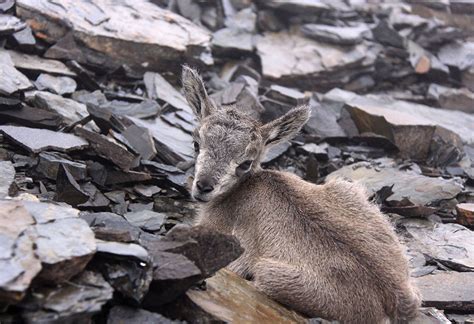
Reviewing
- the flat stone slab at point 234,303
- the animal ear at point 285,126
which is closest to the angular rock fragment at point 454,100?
the animal ear at point 285,126

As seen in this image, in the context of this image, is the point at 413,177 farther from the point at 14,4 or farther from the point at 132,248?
the point at 14,4

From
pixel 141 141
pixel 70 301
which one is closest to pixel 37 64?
pixel 141 141

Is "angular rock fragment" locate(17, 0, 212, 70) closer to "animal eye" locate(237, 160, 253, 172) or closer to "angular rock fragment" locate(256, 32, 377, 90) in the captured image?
"angular rock fragment" locate(256, 32, 377, 90)

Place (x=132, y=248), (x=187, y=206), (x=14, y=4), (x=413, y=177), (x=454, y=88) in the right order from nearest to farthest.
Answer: (x=132, y=248)
(x=187, y=206)
(x=413, y=177)
(x=14, y=4)
(x=454, y=88)

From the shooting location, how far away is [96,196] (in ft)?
30.3

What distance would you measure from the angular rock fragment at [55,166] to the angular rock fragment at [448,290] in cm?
528

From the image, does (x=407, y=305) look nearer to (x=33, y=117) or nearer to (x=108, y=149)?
(x=108, y=149)

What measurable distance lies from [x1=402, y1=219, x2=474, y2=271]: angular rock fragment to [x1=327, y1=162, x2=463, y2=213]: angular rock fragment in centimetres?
36

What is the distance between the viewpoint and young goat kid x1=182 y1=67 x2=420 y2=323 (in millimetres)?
7309

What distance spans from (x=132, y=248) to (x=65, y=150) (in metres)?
4.14

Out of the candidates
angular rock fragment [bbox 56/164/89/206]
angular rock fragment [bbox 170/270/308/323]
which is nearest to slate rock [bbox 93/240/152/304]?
angular rock fragment [bbox 170/270/308/323]

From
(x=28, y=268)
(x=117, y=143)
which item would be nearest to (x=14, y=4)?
(x=117, y=143)

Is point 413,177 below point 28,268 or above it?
below

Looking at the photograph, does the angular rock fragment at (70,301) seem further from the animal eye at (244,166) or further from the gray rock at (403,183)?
the gray rock at (403,183)
